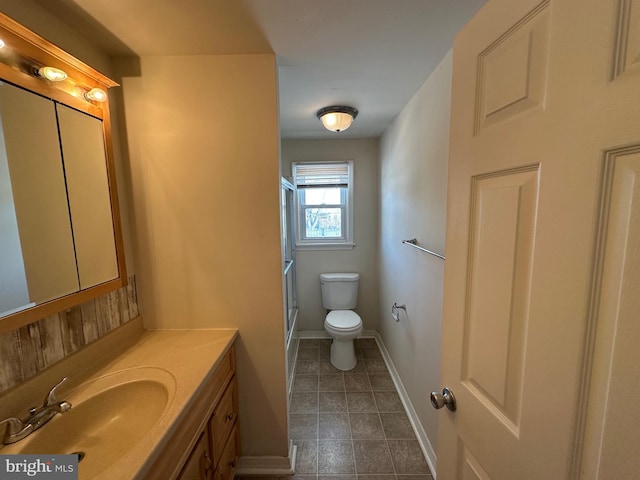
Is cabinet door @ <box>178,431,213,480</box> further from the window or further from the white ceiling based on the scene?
the window

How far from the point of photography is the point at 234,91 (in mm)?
1335

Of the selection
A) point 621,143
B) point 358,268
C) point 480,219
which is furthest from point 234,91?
point 358,268

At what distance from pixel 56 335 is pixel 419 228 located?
6.16ft

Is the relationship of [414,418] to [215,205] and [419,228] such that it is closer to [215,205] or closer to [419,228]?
[419,228]

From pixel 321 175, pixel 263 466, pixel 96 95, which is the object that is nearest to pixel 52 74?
pixel 96 95

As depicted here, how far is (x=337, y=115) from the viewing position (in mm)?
1995

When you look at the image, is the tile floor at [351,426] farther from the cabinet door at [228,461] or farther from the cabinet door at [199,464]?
the cabinet door at [199,464]

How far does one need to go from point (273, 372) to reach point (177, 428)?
0.67m

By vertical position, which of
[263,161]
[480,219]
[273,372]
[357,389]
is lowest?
[357,389]

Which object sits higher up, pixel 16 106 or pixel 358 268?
pixel 16 106

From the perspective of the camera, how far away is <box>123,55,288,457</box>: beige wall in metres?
1.33


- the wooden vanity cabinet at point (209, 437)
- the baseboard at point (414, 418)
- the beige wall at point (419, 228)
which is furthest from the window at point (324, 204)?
the wooden vanity cabinet at point (209, 437)

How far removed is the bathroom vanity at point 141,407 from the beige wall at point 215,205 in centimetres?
15

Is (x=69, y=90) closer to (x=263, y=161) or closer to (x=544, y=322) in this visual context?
(x=263, y=161)
